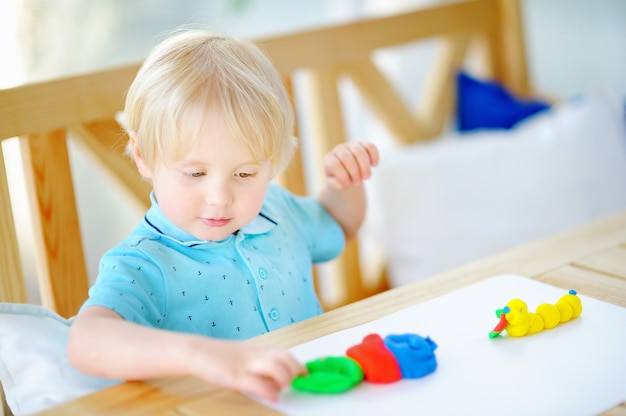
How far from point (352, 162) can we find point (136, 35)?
78 centimetres

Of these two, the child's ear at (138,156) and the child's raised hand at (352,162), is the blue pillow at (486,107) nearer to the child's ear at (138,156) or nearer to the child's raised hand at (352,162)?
the child's raised hand at (352,162)

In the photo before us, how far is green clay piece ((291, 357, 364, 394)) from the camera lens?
2.58ft

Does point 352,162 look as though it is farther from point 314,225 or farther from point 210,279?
point 210,279

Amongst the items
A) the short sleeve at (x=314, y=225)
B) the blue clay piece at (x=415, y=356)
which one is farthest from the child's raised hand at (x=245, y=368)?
the short sleeve at (x=314, y=225)

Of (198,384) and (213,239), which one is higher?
(213,239)

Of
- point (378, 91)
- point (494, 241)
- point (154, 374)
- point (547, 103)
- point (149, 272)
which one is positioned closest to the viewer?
point (154, 374)

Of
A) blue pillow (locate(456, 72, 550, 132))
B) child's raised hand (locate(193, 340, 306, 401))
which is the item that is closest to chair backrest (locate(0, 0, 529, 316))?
blue pillow (locate(456, 72, 550, 132))

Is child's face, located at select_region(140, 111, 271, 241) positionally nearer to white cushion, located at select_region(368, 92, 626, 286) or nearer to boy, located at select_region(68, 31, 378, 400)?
boy, located at select_region(68, 31, 378, 400)

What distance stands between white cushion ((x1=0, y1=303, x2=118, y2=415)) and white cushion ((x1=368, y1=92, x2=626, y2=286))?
103cm

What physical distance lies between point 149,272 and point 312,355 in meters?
0.23

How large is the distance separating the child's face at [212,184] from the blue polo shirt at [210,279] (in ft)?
0.12

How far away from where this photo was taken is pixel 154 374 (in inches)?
31.8

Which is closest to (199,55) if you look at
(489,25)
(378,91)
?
(378,91)

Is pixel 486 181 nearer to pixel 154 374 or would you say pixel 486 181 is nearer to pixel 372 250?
pixel 372 250
